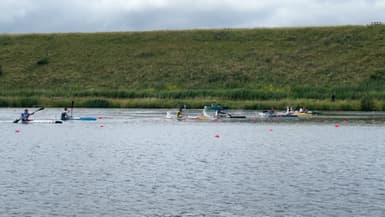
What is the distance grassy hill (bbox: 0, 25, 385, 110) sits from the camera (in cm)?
7050

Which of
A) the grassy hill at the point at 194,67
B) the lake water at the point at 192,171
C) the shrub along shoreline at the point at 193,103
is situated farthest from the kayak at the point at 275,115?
the lake water at the point at 192,171

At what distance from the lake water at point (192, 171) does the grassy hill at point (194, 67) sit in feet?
69.6

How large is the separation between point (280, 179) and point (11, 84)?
66020 mm

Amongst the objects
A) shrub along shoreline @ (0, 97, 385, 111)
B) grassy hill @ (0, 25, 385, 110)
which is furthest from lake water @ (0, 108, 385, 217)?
grassy hill @ (0, 25, 385, 110)

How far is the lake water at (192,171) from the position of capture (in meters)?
21.8

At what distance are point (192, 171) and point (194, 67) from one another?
208ft

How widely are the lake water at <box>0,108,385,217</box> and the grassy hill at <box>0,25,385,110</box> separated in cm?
2121

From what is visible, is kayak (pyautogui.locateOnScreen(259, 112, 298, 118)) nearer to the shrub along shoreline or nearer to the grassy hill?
the shrub along shoreline

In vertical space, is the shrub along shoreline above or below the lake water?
above

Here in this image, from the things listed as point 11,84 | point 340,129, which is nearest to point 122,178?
point 340,129

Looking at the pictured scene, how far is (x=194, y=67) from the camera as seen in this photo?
91.4m

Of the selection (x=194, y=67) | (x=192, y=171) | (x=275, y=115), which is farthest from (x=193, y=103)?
(x=192, y=171)

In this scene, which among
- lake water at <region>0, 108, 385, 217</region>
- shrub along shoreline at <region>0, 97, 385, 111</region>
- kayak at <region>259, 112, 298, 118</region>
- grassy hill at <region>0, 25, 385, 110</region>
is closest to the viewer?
lake water at <region>0, 108, 385, 217</region>

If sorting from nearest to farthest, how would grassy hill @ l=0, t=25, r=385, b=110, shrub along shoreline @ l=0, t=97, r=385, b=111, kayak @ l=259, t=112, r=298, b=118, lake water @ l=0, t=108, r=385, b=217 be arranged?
1. lake water @ l=0, t=108, r=385, b=217
2. kayak @ l=259, t=112, r=298, b=118
3. shrub along shoreline @ l=0, t=97, r=385, b=111
4. grassy hill @ l=0, t=25, r=385, b=110
